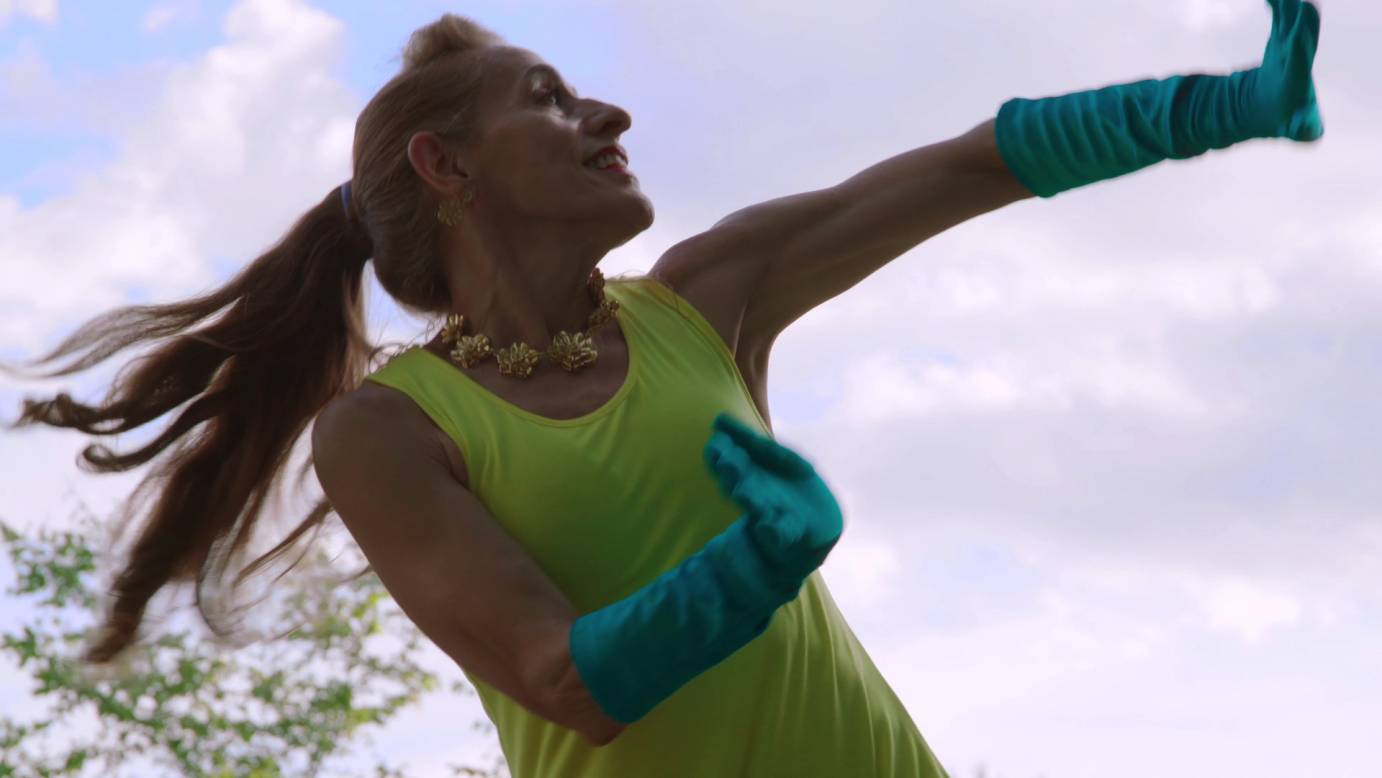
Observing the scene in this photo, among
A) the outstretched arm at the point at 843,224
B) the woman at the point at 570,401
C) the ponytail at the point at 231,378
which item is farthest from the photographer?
the ponytail at the point at 231,378

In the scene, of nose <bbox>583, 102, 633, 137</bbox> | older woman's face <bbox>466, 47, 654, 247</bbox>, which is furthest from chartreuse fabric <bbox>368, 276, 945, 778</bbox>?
nose <bbox>583, 102, 633, 137</bbox>

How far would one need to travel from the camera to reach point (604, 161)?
2.20 m

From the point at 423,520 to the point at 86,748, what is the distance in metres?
5.38

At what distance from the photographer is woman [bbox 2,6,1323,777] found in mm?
1825

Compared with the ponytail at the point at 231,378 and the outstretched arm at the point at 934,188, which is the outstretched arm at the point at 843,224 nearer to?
the outstretched arm at the point at 934,188

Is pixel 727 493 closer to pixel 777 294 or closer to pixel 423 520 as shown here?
pixel 423 520

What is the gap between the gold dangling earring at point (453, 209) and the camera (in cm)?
223

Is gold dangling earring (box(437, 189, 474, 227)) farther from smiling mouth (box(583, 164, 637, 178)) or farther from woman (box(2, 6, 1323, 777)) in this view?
smiling mouth (box(583, 164, 637, 178))

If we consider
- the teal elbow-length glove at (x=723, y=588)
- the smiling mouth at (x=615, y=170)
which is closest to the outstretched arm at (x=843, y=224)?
the smiling mouth at (x=615, y=170)

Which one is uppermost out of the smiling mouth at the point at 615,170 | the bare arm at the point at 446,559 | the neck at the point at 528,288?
the smiling mouth at the point at 615,170

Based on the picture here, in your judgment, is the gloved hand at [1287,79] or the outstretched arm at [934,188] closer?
the gloved hand at [1287,79]

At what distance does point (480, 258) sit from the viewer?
87.1 inches

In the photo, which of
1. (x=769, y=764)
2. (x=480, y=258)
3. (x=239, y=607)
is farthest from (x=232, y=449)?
(x=769, y=764)

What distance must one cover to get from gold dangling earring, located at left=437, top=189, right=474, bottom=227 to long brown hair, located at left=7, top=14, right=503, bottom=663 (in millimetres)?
112
